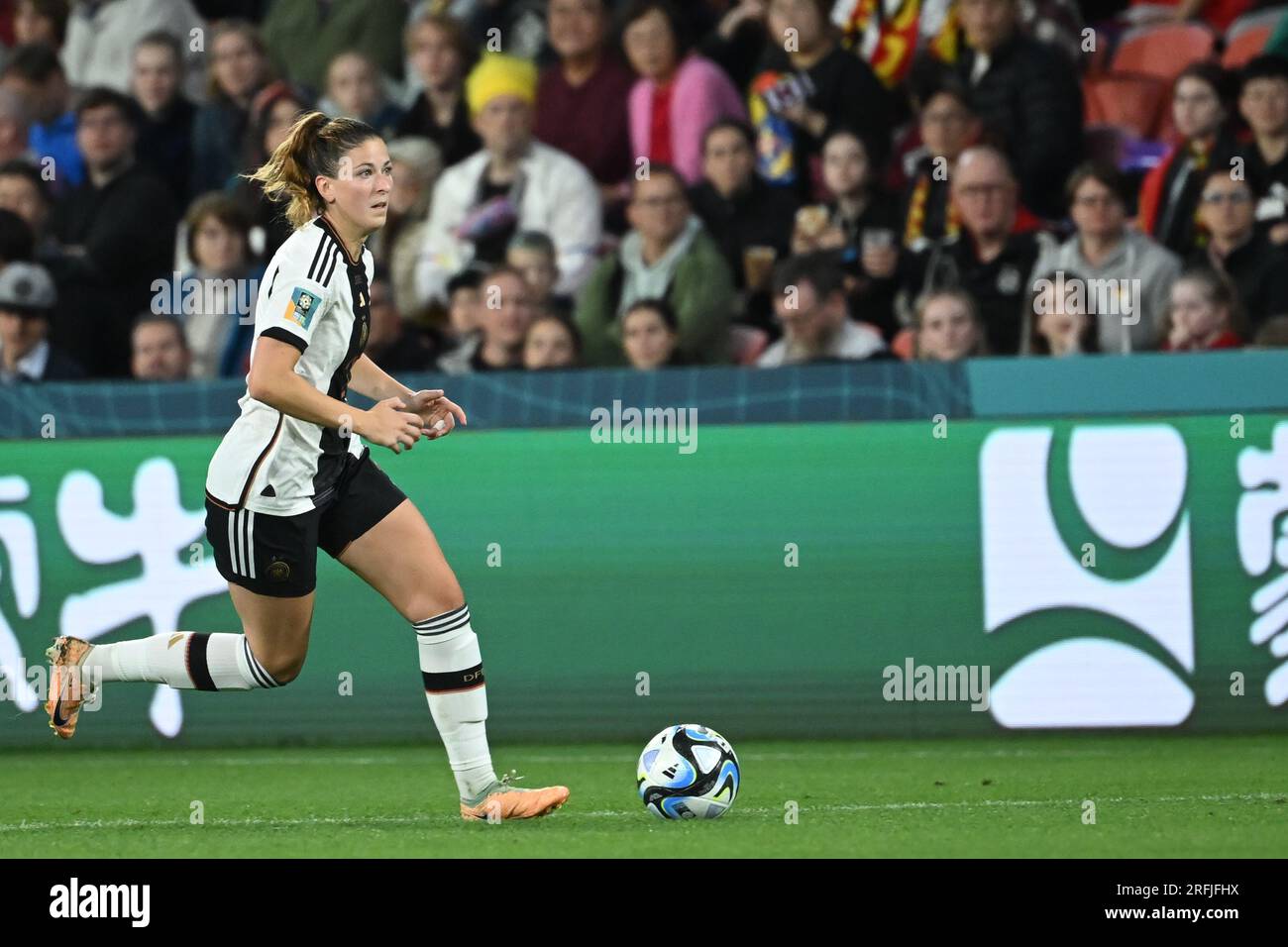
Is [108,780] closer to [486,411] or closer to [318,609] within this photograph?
[318,609]

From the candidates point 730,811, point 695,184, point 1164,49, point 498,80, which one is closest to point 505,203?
point 498,80

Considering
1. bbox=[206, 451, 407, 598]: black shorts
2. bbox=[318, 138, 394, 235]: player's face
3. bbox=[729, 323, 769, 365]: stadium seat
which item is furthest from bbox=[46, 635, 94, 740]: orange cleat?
bbox=[729, 323, 769, 365]: stadium seat

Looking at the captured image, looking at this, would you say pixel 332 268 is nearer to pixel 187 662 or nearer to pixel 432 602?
pixel 432 602

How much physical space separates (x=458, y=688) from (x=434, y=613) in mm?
242

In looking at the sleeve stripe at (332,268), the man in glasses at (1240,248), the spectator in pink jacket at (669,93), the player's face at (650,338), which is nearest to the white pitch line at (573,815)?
the sleeve stripe at (332,268)

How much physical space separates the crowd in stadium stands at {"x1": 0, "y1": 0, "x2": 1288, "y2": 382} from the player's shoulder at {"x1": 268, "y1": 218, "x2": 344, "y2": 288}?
3.65 metres

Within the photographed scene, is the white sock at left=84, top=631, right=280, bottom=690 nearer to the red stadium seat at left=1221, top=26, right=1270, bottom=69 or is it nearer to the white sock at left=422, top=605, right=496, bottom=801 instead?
the white sock at left=422, top=605, right=496, bottom=801

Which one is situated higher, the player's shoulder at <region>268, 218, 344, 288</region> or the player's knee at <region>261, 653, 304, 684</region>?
the player's shoulder at <region>268, 218, 344, 288</region>

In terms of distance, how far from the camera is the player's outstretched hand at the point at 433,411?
5.82m

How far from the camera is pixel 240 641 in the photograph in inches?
244

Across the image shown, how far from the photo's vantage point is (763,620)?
343 inches

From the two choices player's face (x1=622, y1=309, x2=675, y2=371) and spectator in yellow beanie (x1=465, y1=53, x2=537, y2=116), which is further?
spectator in yellow beanie (x1=465, y1=53, x2=537, y2=116)

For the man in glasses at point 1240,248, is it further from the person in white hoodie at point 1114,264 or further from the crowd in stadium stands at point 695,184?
the person in white hoodie at point 1114,264

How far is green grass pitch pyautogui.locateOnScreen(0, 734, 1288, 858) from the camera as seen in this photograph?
5.46 meters
